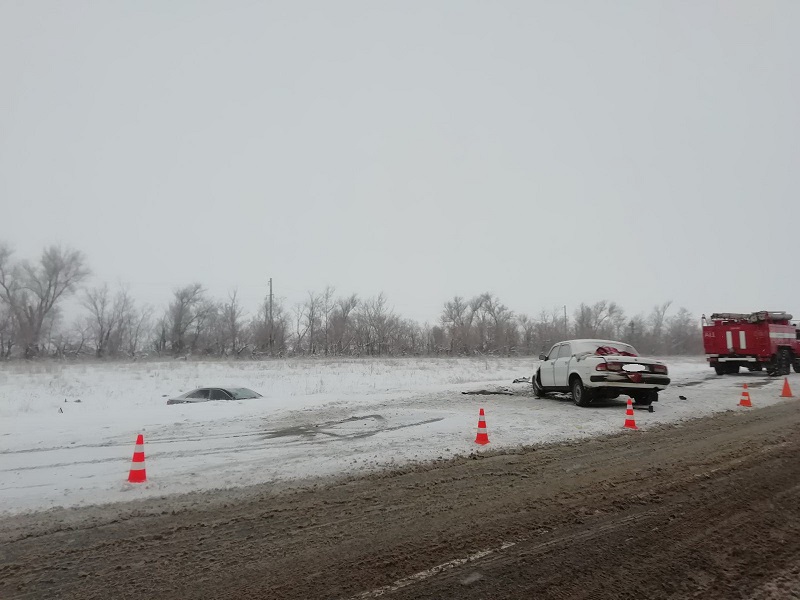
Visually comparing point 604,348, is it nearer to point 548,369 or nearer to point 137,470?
point 548,369

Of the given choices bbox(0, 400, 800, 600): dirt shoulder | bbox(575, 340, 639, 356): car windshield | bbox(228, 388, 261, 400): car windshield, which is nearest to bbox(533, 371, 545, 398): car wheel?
bbox(575, 340, 639, 356): car windshield

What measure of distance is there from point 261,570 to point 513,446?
5.38 metres

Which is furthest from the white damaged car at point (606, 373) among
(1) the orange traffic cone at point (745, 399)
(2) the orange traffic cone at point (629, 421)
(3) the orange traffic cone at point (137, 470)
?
(3) the orange traffic cone at point (137, 470)

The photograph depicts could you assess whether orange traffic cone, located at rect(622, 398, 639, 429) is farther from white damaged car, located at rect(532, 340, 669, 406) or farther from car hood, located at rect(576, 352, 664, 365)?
car hood, located at rect(576, 352, 664, 365)

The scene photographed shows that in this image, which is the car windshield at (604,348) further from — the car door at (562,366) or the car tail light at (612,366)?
the car tail light at (612,366)

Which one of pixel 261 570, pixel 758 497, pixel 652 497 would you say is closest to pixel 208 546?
pixel 261 570

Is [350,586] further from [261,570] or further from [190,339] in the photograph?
[190,339]

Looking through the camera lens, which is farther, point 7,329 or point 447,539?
point 7,329

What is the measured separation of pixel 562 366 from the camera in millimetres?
13398

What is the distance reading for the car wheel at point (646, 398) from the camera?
40.5 ft

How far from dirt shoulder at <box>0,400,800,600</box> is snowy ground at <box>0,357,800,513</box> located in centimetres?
99

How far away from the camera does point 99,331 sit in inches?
2397

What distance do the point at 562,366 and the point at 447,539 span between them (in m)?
10.1

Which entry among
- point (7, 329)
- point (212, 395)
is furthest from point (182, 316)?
point (212, 395)
